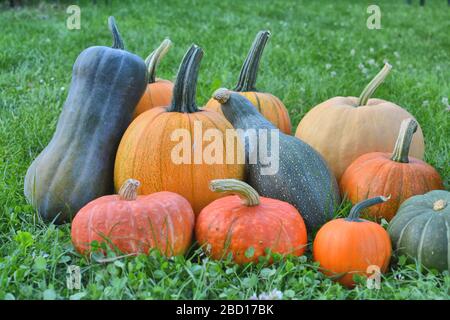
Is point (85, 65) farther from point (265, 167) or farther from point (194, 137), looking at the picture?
point (265, 167)

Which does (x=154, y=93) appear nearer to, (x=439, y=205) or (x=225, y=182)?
(x=225, y=182)

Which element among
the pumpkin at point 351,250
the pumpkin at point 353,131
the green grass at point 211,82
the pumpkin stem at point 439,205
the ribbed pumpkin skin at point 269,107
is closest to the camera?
the green grass at point 211,82

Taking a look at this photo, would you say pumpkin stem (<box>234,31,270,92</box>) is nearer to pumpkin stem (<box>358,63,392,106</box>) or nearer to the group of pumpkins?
the group of pumpkins

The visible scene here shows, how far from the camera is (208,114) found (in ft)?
9.73

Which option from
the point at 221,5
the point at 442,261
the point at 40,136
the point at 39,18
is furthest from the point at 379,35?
the point at 442,261

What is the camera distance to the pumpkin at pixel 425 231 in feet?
8.18

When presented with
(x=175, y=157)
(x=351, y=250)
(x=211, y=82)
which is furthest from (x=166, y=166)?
(x=211, y=82)

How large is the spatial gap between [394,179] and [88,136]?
1.45 meters

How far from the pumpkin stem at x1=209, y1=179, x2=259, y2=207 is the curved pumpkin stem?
0.85 metres

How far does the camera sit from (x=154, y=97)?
11.1 feet

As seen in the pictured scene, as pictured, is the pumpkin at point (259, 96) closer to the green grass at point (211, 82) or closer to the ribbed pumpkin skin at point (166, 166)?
the ribbed pumpkin skin at point (166, 166)

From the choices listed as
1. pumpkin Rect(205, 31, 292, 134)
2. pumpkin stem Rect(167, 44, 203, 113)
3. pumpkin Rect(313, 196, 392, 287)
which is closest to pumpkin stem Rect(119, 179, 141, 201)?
pumpkin stem Rect(167, 44, 203, 113)

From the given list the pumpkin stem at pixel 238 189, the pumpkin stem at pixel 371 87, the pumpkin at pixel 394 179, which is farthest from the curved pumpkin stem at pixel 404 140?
the pumpkin stem at pixel 238 189
